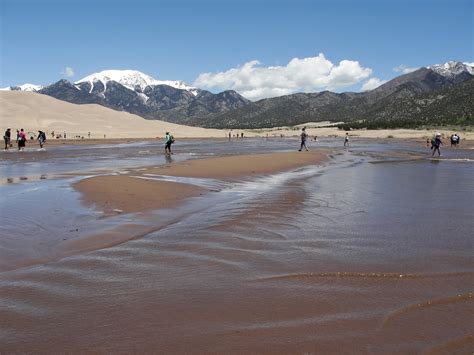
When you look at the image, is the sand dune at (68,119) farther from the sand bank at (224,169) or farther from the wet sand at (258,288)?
the wet sand at (258,288)

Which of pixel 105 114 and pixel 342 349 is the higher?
pixel 105 114

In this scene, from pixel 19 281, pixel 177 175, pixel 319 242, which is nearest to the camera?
pixel 19 281

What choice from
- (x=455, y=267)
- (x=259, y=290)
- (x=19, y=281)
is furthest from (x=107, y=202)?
(x=455, y=267)

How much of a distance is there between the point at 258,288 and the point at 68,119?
87.7 metres

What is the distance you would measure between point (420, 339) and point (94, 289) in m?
3.72

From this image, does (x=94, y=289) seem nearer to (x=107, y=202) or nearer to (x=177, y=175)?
(x=107, y=202)

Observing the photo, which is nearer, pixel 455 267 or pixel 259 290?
pixel 259 290

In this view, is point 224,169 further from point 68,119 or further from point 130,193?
point 68,119

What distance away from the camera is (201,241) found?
26.8 feet

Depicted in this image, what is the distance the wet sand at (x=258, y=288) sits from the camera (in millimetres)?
4430

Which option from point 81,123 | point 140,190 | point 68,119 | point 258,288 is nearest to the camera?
point 258,288

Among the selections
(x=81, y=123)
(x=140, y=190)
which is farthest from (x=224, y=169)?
(x=81, y=123)

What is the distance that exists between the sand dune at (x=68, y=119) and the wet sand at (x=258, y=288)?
215 feet

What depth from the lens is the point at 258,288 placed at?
578 cm
